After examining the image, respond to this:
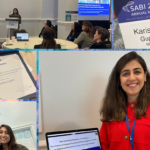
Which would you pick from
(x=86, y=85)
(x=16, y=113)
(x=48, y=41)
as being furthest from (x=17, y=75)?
(x=86, y=85)

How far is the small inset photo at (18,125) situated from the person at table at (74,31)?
61cm

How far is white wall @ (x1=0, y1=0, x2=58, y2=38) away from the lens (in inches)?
57.2

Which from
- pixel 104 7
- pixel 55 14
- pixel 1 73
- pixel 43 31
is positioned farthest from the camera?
pixel 55 14

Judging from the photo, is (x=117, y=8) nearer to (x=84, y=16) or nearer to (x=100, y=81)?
(x=84, y=16)

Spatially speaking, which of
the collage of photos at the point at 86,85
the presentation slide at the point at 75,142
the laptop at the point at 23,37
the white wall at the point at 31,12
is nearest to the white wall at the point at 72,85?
the collage of photos at the point at 86,85

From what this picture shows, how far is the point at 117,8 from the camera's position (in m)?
1.02

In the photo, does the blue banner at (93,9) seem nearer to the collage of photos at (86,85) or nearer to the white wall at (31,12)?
the collage of photos at (86,85)

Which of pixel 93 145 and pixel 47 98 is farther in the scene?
pixel 47 98

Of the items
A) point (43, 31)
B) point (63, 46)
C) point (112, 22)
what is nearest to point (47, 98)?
point (63, 46)

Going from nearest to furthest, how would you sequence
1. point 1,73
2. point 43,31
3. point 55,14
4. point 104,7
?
point 1,73
point 104,7
point 43,31
point 55,14

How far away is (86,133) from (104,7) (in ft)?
2.81

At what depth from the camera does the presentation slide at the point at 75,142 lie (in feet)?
3.05

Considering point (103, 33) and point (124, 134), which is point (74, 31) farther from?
point (124, 134)

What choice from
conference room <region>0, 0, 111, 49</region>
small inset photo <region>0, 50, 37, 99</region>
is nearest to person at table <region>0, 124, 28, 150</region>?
small inset photo <region>0, 50, 37, 99</region>
